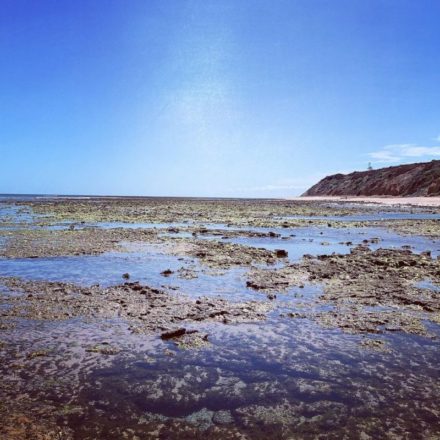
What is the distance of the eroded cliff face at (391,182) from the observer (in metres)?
89.3

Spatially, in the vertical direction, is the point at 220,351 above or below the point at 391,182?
below

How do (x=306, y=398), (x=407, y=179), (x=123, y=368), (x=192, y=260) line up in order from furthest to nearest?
(x=407, y=179), (x=192, y=260), (x=123, y=368), (x=306, y=398)

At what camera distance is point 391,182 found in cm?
10369

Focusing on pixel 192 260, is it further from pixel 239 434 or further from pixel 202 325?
pixel 239 434

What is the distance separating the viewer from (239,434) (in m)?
4.43

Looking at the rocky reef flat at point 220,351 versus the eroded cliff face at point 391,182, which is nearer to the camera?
the rocky reef flat at point 220,351

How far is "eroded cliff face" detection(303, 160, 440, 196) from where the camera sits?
3516 inches

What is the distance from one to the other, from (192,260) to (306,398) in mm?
10885

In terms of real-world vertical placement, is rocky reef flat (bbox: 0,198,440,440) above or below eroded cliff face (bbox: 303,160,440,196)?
below

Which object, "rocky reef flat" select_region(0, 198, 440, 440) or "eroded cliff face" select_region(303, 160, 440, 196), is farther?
"eroded cliff face" select_region(303, 160, 440, 196)

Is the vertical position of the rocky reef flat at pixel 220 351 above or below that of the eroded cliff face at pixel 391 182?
below

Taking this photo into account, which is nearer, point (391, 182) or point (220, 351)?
point (220, 351)

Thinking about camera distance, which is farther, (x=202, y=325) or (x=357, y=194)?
(x=357, y=194)

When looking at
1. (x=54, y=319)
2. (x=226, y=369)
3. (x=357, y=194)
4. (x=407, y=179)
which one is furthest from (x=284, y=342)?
(x=357, y=194)
